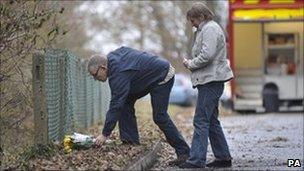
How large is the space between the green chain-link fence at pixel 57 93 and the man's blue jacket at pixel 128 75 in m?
0.89

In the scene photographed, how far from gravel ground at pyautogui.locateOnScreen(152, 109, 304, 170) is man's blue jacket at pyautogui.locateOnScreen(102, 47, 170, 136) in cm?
96

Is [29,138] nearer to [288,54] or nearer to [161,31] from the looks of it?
[288,54]

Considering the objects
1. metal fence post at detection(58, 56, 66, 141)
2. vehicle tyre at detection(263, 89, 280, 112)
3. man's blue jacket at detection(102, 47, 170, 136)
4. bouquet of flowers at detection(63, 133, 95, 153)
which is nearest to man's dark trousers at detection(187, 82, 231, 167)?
man's blue jacket at detection(102, 47, 170, 136)

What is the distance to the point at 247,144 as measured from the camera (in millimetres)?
13188

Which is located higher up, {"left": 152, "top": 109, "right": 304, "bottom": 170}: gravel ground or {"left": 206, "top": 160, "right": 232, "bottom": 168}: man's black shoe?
{"left": 206, "top": 160, "right": 232, "bottom": 168}: man's black shoe

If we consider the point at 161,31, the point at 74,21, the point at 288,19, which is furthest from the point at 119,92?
the point at 161,31

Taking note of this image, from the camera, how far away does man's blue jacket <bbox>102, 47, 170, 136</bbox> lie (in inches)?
362

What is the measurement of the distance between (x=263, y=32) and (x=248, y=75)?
1410 mm

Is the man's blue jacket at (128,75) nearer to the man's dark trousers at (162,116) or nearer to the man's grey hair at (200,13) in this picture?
the man's dark trousers at (162,116)

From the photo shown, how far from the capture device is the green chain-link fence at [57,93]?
383 inches

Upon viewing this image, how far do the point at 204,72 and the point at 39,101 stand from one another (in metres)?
2.04

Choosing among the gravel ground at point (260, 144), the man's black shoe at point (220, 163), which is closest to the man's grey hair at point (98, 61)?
the gravel ground at point (260, 144)

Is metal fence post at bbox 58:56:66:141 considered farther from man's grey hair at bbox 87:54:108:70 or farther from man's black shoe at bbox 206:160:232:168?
man's black shoe at bbox 206:160:232:168

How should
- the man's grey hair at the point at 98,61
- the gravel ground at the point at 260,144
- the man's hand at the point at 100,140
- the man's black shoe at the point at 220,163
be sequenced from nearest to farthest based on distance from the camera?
the man's grey hair at the point at 98,61 → the man's hand at the point at 100,140 → the man's black shoe at the point at 220,163 → the gravel ground at the point at 260,144
